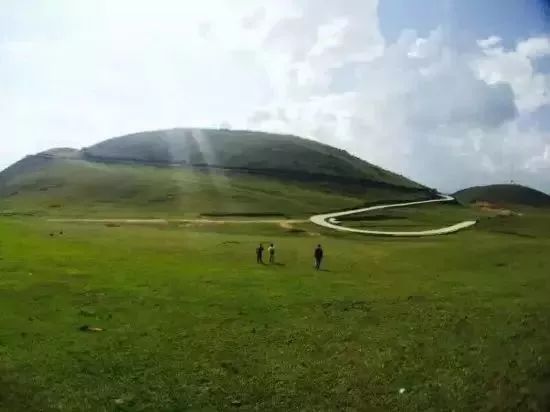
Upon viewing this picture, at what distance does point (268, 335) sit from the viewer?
3186 cm

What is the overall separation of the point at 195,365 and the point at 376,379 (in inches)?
345

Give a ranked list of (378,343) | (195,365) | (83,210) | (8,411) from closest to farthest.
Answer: (8,411), (195,365), (378,343), (83,210)

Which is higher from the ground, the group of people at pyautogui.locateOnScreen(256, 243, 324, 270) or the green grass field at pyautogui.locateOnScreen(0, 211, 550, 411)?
the group of people at pyautogui.locateOnScreen(256, 243, 324, 270)

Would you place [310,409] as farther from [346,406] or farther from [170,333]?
[170,333]

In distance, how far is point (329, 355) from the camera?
1139 inches

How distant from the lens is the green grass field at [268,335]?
78.9 feet

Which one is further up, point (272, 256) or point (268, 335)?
point (272, 256)

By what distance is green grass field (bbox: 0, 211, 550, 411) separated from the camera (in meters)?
24.1

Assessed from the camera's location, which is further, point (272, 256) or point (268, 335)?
point (272, 256)

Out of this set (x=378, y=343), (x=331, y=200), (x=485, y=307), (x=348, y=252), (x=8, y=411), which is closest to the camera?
(x=8, y=411)

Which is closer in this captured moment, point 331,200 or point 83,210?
point 83,210

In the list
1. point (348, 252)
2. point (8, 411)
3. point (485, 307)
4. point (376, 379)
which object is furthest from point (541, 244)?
point (8, 411)

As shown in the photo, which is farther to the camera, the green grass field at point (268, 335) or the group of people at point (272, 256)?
the group of people at point (272, 256)

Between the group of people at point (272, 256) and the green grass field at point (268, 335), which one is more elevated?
the group of people at point (272, 256)
